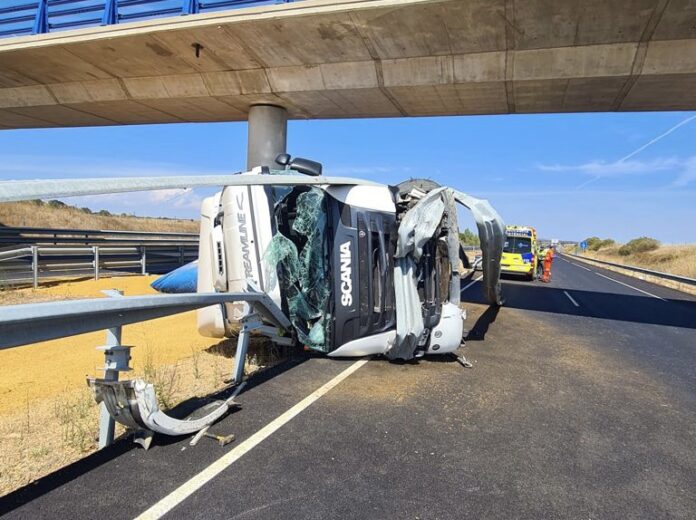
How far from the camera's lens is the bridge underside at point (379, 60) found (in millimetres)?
9859

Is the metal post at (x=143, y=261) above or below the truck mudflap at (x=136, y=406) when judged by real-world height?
above

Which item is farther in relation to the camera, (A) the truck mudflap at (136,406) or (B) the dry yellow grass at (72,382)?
(B) the dry yellow grass at (72,382)

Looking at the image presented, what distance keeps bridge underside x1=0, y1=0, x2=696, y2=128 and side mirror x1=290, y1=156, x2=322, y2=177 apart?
583 cm

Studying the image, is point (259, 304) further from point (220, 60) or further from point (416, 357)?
point (220, 60)

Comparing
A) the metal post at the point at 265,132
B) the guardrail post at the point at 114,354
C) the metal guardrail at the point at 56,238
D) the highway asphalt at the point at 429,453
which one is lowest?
the highway asphalt at the point at 429,453

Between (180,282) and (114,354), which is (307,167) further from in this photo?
(180,282)

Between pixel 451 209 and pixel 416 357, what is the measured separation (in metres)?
2.13

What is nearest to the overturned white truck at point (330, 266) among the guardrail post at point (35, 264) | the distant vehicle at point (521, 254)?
the guardrail post at point (35, 264)

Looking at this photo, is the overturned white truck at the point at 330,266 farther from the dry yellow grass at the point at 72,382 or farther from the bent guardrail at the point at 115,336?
the bent guardrail at the point at 115,336

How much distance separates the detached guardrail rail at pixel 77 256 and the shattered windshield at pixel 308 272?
10092 millimetres

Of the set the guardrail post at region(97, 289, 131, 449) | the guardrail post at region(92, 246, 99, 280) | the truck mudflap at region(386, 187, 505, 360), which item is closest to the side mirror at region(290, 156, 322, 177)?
the truck mudflap at region(386, 187, 505, 360)

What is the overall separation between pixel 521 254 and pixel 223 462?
20.9 metres

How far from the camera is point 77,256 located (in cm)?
1491

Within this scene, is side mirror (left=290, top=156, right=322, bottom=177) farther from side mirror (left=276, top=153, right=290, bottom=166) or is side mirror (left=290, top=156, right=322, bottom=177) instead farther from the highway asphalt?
the highway asphalt
